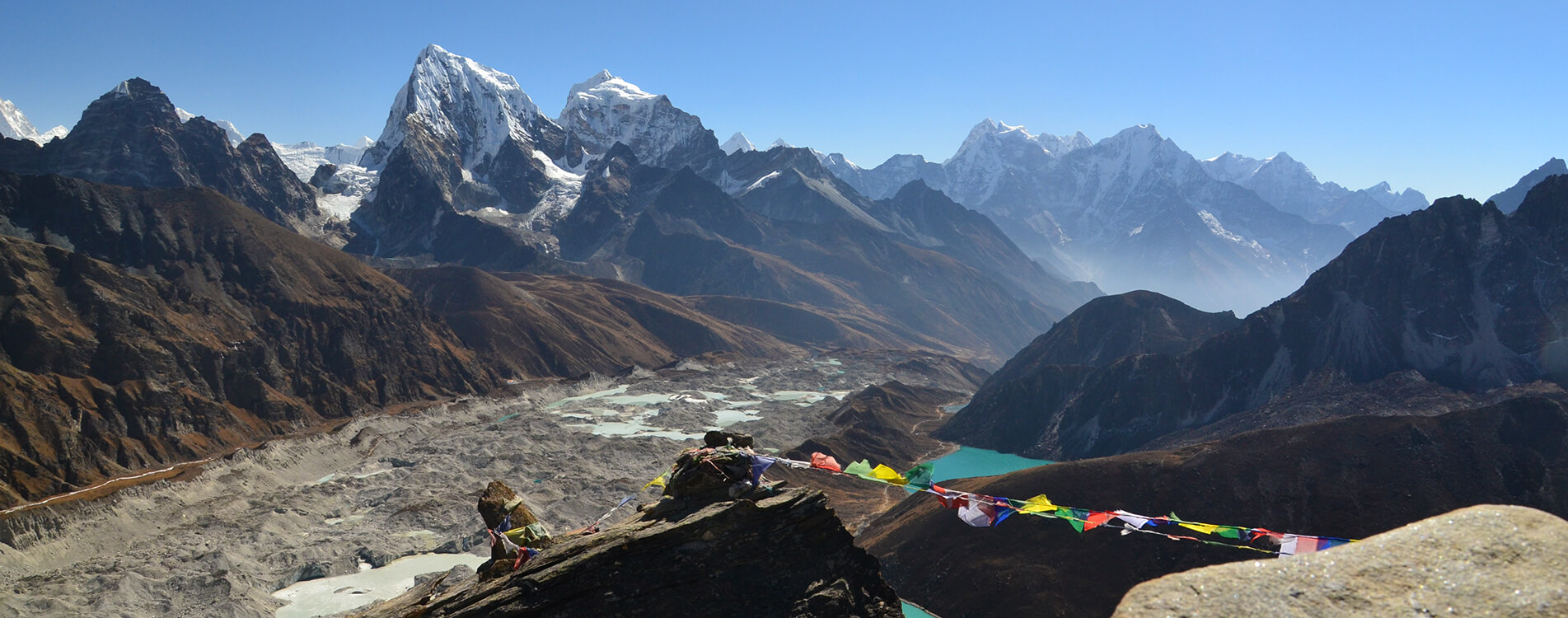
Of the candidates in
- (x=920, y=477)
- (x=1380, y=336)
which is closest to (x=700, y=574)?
(x=920, y=477)

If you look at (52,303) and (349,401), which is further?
(349,401)

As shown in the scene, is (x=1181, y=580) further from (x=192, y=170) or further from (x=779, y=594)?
(x=192, y=170)

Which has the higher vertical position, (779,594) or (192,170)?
(192,170)

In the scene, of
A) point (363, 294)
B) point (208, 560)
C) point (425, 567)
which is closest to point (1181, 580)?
point (425, 567)

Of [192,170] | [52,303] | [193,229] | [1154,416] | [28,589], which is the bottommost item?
[1154,416]

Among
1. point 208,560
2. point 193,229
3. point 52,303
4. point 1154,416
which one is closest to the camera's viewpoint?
point 208,560

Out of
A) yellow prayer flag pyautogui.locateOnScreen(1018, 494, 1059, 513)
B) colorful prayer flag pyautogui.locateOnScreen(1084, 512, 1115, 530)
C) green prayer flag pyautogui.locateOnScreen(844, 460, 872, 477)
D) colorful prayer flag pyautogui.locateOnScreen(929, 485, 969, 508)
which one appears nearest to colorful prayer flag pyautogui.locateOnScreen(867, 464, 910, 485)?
green prayer flag pyautogui.locateOnScreen(844, 460, 872, 477)

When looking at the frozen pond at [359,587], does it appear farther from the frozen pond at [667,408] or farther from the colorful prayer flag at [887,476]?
the frozen pond at [667,408]

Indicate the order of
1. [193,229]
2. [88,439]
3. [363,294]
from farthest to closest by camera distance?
1. [363,294]
2. [193,229]
3. [88,439]
